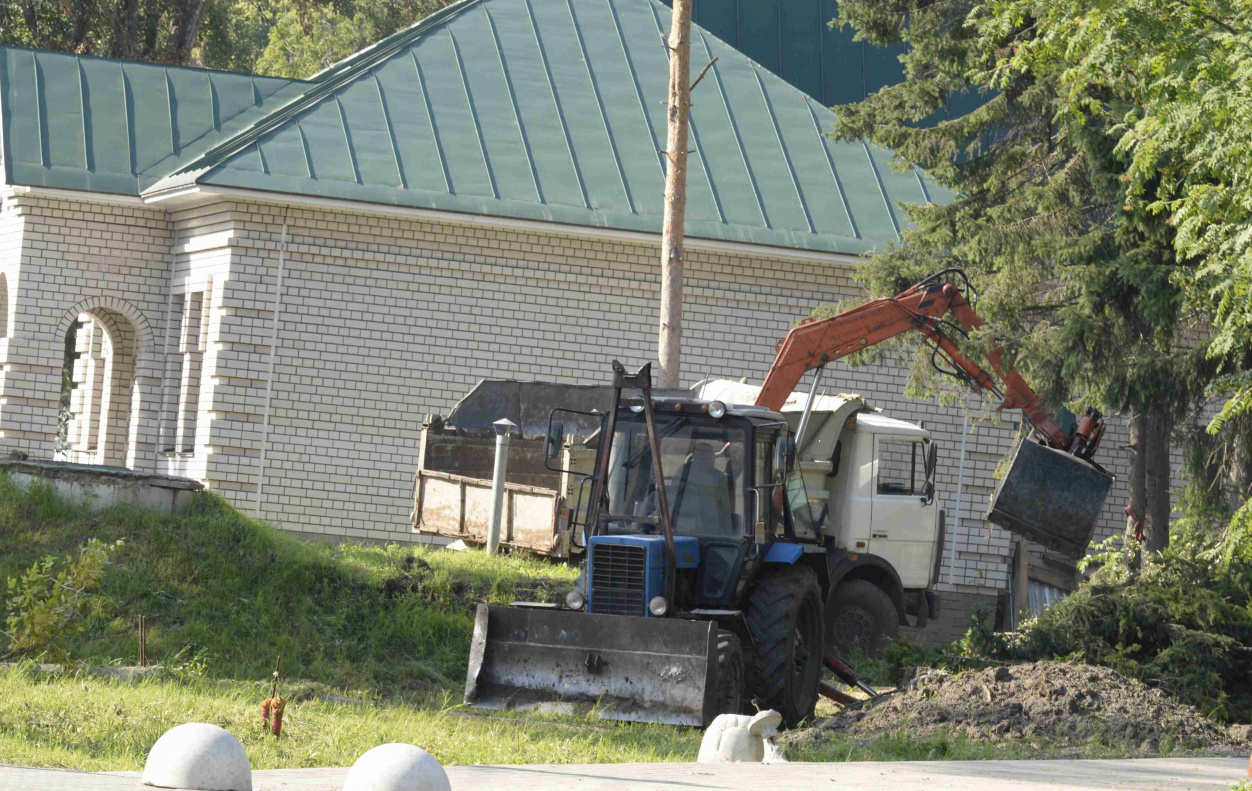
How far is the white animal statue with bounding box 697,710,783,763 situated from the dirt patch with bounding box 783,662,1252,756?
3.53 feet

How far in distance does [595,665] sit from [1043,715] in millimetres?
2957

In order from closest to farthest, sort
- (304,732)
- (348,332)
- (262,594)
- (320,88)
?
(304,732), (262,594), (348,332), (320,88)

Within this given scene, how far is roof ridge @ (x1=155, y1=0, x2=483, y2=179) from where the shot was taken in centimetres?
1789

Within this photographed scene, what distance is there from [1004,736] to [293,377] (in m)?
10.5

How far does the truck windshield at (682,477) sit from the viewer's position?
10.8 m

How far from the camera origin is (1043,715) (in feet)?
32.2

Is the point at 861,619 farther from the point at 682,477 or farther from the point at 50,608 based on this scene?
the point at 50,608

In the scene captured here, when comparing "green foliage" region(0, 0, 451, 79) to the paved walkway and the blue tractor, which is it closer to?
the blue tractor

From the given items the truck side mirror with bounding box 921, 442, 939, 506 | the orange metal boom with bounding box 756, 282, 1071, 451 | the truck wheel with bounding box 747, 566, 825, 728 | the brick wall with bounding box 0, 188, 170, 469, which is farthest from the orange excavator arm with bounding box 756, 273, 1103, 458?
the brick wall with bounding box 0, 188, 170, 469

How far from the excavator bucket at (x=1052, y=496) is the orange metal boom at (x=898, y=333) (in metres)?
0.33

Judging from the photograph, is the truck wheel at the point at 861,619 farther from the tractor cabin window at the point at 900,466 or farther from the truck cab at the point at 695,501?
the truck cab at the point at 695,501

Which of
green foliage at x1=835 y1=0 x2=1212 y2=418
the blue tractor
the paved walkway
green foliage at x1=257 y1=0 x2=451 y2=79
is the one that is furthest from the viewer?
green foliage at x1=257 y1=0 x2=451 y2=79

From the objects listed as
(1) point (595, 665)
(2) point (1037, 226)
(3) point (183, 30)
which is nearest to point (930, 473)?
(2) point (1037, 226)

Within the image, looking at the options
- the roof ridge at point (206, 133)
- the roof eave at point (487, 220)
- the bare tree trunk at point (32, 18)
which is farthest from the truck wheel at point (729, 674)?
the bare tree trunk at point (32, 18)
